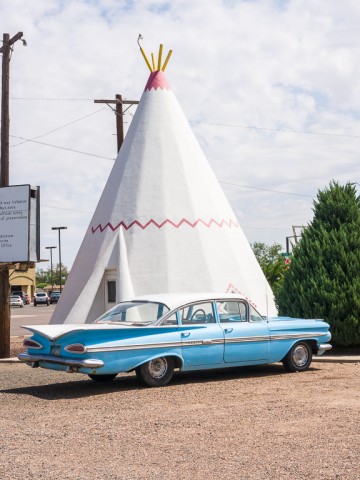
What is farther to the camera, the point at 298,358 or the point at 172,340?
the point at 298,358

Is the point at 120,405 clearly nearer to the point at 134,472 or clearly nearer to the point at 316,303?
the point at 134,472

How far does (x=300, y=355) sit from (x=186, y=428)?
14.9ft

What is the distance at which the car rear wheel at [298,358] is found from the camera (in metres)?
10.8

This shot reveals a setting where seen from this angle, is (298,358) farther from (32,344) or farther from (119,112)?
(119,112)

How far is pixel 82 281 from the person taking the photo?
1736 cm

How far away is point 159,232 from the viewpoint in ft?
55.2

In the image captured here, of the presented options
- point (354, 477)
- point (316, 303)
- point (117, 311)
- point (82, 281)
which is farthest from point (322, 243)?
point (354, 477)

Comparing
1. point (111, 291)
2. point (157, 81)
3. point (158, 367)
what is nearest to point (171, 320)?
point (158, 367)

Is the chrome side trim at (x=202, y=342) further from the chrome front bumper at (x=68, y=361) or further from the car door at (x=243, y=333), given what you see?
the chrome front bumper at (x=68, y=361)

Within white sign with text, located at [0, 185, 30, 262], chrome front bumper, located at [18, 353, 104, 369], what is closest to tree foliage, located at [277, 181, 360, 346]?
chrome front bumper, located at [18, 353, 104, 369]

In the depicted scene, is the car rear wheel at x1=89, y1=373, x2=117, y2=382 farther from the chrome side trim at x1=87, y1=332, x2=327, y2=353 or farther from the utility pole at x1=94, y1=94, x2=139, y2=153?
the utility pole at x1=94, y1=94, x2=139, y2=153

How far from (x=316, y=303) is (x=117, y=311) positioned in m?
4.27

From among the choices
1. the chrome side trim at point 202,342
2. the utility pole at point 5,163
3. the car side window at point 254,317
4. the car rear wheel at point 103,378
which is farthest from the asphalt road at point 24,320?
the chrome side trim at point 202,342

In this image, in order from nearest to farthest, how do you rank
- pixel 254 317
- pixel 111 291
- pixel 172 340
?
1. pixel 172 340
2. pixel 254 317
3. pixel 111 291
